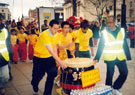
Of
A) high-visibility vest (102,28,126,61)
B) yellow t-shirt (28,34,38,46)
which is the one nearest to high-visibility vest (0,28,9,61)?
high-visibility vest (102,28,126,61)

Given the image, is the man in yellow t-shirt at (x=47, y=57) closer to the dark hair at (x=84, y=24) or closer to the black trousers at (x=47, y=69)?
the black trousers at (x=47, y=69)

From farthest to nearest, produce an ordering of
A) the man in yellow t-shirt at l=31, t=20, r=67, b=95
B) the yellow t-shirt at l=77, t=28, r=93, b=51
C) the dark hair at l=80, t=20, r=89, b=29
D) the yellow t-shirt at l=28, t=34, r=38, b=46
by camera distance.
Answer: the yellow t-shirt at l=28, t=34, r=38, b=46 < the yellow t-shirt at l=77, t=28, r=93, b=51 < the dark hair at l=80, t=20, r=89, b=29 < the man in yellow t-shirt at l=31, t=20, r=67, b=95

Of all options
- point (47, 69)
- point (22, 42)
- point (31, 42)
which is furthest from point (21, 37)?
point (47, 69)

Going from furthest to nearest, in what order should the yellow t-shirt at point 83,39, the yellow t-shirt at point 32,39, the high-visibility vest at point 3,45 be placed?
the yellow t-shirt at point 32,39
the yellow t-shirt at point 83,39
the high-visibility vest at point 3,45

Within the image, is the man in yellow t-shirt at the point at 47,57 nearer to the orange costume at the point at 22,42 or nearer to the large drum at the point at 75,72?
the large drum at the point at 75,72

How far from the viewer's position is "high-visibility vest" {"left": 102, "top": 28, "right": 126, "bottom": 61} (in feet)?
13.5

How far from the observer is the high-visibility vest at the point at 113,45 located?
4.11 metres

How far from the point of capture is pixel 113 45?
411cm

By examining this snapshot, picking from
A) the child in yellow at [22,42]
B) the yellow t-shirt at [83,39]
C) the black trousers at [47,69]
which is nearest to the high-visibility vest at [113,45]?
the black trousers at [47,69]

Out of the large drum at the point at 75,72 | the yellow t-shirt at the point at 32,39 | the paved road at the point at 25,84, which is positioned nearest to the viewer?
the large drum at the point at 75,72

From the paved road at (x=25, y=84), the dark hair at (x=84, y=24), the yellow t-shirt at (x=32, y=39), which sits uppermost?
the dark hair at (x=84, y=24)

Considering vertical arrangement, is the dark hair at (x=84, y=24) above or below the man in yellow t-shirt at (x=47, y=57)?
above

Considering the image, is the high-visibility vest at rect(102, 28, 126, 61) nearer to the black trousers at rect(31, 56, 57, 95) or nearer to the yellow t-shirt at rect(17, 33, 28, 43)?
the black trousers at rect(31, 56, 57, 95)

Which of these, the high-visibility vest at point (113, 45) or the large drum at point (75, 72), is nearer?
the large drum at point (75, 72)
